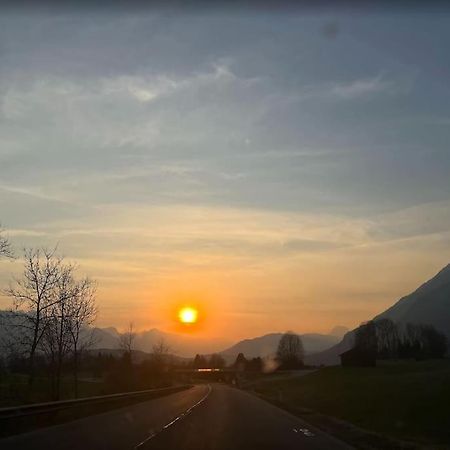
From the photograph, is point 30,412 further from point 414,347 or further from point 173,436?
point 414,347

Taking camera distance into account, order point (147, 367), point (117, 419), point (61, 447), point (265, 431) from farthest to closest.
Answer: point (147, 367) < point (117, 419) < point (265, 431) < point (61, 447)

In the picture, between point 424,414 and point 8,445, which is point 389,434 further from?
point 8,445

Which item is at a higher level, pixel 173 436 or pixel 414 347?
pixel 414 347

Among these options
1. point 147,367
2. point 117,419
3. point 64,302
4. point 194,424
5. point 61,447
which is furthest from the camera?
point 147,367

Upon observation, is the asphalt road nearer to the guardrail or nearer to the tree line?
the guardrail

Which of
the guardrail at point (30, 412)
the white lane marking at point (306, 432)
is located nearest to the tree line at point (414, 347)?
the guardrail at point (30, 412)

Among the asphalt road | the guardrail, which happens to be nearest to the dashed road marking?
the asphalt road

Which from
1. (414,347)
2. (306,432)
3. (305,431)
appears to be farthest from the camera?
(414,347)

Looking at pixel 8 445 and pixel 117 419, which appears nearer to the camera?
pixel 8 445

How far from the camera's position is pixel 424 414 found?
99.0ft

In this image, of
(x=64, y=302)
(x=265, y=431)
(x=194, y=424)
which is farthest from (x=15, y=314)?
(x=265, y=431)

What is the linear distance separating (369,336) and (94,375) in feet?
340

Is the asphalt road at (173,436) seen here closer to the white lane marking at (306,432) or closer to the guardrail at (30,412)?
the white lane marking at (306,432)

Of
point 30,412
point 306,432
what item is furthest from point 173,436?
point 30,412
